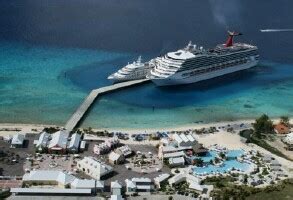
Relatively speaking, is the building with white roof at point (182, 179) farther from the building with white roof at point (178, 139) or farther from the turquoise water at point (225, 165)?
the building with white roof at point (178, 139)

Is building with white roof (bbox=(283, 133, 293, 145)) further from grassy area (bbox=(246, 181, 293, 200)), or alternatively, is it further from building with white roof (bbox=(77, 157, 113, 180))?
building with white roof (bbox=(77, 157, 113, 180))

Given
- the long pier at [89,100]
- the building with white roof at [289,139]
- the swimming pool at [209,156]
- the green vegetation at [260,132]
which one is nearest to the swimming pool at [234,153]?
the swimming pool at [209,156]

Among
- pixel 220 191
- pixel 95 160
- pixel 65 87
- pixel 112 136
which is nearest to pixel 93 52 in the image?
pixel 65 87

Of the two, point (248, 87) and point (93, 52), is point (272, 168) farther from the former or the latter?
point (93, 52)

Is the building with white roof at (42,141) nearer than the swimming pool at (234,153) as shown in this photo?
Yes

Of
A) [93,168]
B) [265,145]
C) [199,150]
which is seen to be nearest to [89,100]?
[199,150]
